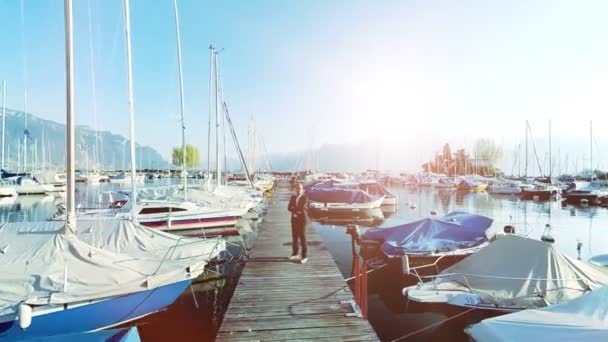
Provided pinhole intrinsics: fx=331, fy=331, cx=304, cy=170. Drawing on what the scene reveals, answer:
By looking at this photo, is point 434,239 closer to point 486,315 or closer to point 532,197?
point 486,315

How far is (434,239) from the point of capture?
14.8 meters

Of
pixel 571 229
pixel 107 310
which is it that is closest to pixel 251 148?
pixel 571 229

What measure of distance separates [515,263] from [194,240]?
9.82 metres

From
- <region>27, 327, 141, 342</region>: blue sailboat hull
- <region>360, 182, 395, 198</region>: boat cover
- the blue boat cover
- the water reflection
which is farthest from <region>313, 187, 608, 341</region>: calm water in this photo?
<region>27, 327, 141, 342</region>: blue sailboat hull

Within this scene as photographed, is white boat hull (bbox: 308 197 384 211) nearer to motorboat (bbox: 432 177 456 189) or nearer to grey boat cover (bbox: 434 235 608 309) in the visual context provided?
grey boat cover (bbox: 434 235 608 309)

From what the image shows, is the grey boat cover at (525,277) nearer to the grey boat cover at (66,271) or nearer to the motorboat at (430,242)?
the motorboat at (430,242)

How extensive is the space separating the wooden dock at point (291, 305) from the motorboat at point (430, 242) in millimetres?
4103

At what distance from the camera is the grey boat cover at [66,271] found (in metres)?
6.54

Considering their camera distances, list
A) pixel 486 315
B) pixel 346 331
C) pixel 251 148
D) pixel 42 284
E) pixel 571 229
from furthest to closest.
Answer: pixel 251 148 → pixel 571 229 → pixel 486 315 → pixel 42 284 → pixel 346 331

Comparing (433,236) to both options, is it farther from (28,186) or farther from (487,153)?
(487,153)

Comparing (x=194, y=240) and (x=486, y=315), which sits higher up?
(x=194, y=240)

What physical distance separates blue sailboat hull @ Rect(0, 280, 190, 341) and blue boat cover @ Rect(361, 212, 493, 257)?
9253 millimetres

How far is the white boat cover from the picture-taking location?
5172 mm

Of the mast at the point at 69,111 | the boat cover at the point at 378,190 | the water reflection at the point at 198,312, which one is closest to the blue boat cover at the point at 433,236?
the water reflection at the point at 198,312
